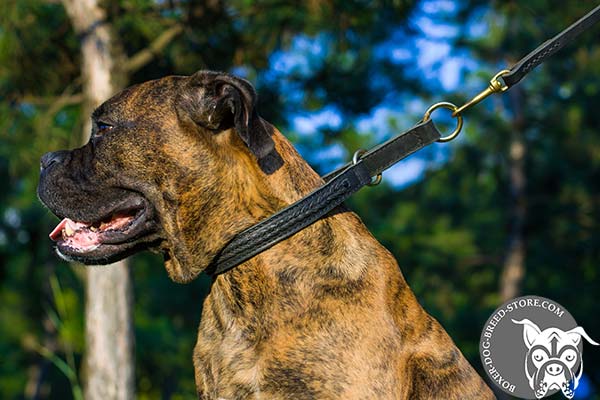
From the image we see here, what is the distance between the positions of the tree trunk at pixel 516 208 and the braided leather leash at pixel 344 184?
1527 cm

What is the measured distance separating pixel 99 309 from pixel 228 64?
9.64 ft

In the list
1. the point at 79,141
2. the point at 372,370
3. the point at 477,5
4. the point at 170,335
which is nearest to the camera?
the point at 372,370

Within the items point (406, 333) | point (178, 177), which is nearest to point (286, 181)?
point (178, 177)

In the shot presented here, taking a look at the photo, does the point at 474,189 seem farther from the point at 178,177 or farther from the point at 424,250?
the point at 178,177

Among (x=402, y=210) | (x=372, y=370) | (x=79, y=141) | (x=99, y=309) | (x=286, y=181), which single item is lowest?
(x=372, y=370)

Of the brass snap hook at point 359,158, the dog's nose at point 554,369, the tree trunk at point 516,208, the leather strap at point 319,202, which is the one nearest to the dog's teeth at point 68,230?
the leather strap at point 319,202

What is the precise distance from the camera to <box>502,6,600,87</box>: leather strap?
3.80 meters

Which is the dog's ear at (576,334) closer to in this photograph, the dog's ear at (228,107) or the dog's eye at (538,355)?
the dog's eye at (538,355)

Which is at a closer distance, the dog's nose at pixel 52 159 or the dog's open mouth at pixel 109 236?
the dog's open mouth at pixel 109 236

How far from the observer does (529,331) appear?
12.5 feet

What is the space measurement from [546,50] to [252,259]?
1.70 m

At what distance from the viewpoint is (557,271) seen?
20.9m

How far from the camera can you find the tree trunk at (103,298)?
309 inches

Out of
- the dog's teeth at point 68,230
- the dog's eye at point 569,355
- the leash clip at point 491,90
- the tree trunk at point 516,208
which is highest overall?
the tree trunk at point 516,208
